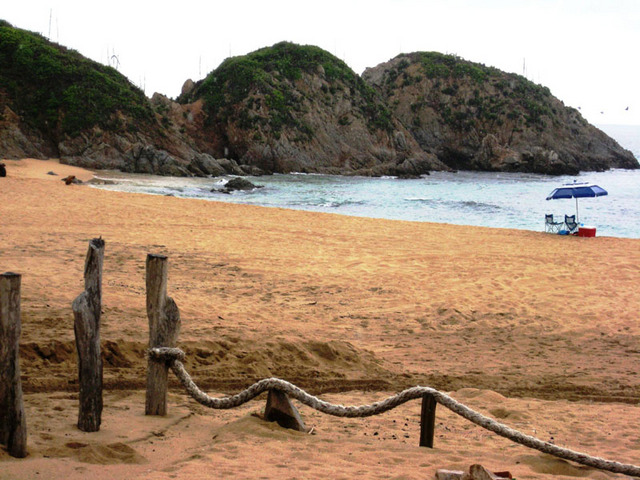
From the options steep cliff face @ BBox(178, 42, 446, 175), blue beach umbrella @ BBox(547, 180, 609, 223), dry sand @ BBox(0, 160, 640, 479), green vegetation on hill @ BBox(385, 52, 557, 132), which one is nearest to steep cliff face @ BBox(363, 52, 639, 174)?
green vegetation on hill @ BBox(385, 52, 557, 132)

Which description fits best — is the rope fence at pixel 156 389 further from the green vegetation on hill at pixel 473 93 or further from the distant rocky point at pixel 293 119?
the green vegetation on hill at pixel 473 93

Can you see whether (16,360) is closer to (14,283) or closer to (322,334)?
(14,283)

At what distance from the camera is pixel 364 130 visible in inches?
2453

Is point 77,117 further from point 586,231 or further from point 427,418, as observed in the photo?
point 427,418

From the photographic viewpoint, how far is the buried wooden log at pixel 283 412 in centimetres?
468

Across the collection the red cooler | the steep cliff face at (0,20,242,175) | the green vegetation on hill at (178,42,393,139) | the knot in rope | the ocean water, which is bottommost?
the knot in rope

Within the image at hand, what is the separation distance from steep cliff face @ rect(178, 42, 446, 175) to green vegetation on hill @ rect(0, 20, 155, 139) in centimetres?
964

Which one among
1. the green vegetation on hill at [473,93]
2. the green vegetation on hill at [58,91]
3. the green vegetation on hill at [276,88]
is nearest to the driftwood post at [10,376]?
the green vegetation on hill at [58,91]

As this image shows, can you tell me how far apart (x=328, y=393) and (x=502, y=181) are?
5122cm

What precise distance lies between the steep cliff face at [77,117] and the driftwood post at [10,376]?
35.7 m

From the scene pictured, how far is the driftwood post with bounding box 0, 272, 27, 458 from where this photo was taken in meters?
3.78

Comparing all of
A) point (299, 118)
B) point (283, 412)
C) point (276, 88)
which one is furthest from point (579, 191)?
point (276, 88)

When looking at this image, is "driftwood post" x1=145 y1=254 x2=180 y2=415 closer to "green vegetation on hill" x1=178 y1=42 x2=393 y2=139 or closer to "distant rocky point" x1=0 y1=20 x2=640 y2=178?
"distant rocky point" x1=0 y1=20 x2=640 y2=178

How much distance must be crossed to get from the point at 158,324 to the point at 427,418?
6.75 feet
